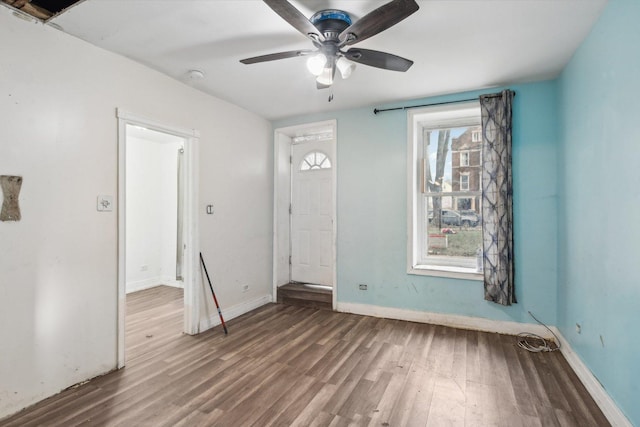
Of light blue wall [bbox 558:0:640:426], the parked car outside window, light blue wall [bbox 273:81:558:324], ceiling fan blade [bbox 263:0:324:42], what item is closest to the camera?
ceiling fan blade [bbox 263:0:324:42]

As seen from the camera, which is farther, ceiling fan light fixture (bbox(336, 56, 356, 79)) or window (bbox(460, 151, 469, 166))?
window (bbox(460, 151, 469, 166))

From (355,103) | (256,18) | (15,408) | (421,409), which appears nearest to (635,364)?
(421,409)

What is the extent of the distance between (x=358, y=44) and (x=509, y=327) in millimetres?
3242

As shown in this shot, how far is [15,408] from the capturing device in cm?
199

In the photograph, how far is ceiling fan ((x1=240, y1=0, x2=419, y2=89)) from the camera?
160 cm

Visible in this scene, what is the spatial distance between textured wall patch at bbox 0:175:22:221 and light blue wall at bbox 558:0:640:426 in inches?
150

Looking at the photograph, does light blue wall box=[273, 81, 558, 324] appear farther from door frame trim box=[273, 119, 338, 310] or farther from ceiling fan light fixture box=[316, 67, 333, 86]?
ceiling fan light fixture box=[316, 67, 333, 86]

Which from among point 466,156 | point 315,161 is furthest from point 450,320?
point 315,161

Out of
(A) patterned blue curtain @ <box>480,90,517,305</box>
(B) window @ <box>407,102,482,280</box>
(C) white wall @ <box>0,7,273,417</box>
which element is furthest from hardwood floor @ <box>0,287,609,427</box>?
(B) window @ <box>407,102,482,280</box>

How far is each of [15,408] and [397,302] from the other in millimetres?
3471

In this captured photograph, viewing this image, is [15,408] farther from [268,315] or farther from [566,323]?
[566,323]

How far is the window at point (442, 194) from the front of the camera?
3633 millimetres

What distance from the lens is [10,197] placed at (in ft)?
6.56

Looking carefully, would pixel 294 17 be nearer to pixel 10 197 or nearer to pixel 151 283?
pixel 10 197
